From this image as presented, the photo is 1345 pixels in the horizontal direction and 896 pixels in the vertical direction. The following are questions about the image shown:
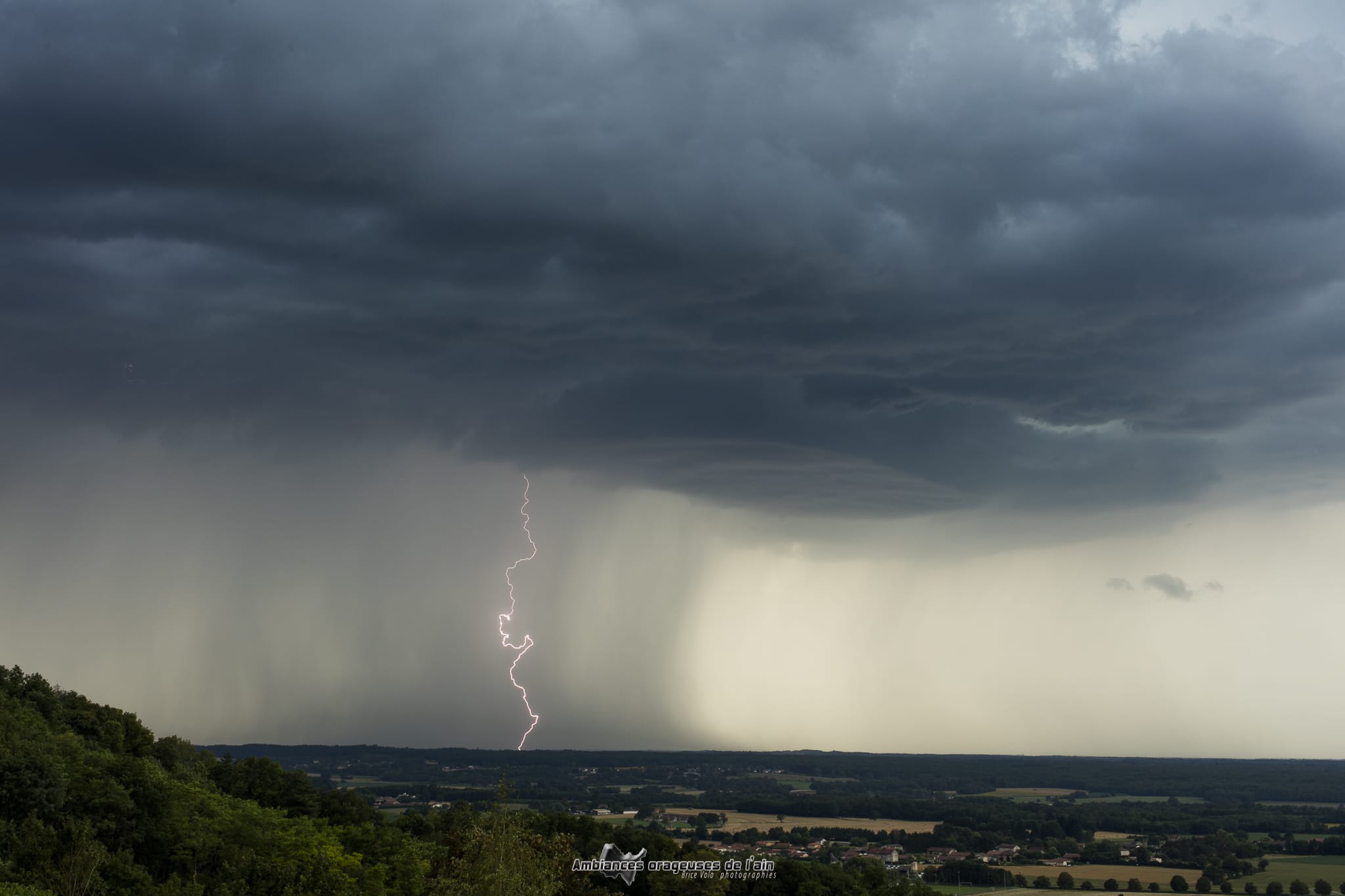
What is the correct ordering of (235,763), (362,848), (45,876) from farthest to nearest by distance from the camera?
(235,763) → (362,848) → (45,876)

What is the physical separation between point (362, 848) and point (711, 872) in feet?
111

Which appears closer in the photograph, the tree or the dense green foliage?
the tree

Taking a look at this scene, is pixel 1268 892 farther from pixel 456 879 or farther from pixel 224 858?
pixel 224 858

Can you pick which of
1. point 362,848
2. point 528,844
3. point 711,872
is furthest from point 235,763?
point 528,844

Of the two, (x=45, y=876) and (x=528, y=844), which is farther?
(x=528, y=844)

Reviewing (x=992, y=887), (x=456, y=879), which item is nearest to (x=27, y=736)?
(x=456, y=879)

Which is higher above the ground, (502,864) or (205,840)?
(502,864)

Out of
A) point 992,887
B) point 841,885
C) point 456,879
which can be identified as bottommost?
point 992,887

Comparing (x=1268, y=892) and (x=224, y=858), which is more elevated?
(x=224, y=858)

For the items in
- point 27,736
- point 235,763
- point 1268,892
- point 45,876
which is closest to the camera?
point 45,876

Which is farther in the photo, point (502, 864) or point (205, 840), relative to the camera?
point (205, 840)

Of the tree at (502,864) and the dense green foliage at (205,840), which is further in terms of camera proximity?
the dense green foliage at (205,840)

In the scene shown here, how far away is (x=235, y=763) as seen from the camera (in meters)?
128

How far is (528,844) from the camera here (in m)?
68.9
